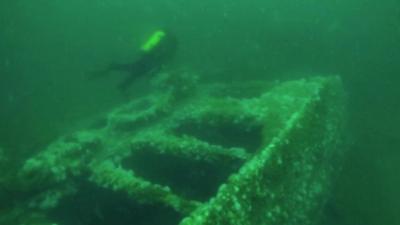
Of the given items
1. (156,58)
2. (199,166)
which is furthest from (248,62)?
(199,166)

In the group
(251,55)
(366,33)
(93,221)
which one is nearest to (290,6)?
(366,33)

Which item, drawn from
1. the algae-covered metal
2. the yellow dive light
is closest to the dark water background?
the algae-covered metal

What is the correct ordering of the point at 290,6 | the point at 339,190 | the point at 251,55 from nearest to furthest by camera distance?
the point at 339,190, the point at 251,55, the point at 290,6

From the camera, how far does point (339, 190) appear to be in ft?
30.3

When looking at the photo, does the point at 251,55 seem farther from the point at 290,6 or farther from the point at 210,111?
the point at 290,6

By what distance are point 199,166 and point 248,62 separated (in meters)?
13.3

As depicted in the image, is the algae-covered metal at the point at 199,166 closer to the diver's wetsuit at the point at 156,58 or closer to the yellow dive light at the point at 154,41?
the diver's wetsuit at the point at 156,58

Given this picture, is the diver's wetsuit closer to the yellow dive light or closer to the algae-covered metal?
the yellow dive light

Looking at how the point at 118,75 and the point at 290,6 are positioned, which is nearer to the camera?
the point at 118,75

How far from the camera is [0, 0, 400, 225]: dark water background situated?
1084cm

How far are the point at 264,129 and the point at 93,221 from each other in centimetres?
343

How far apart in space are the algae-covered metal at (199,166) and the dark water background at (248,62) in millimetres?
2475

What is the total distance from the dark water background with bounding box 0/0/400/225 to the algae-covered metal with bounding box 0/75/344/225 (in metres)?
2.47

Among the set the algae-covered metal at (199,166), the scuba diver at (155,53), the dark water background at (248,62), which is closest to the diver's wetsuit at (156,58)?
the scuba diver at (155,53)
